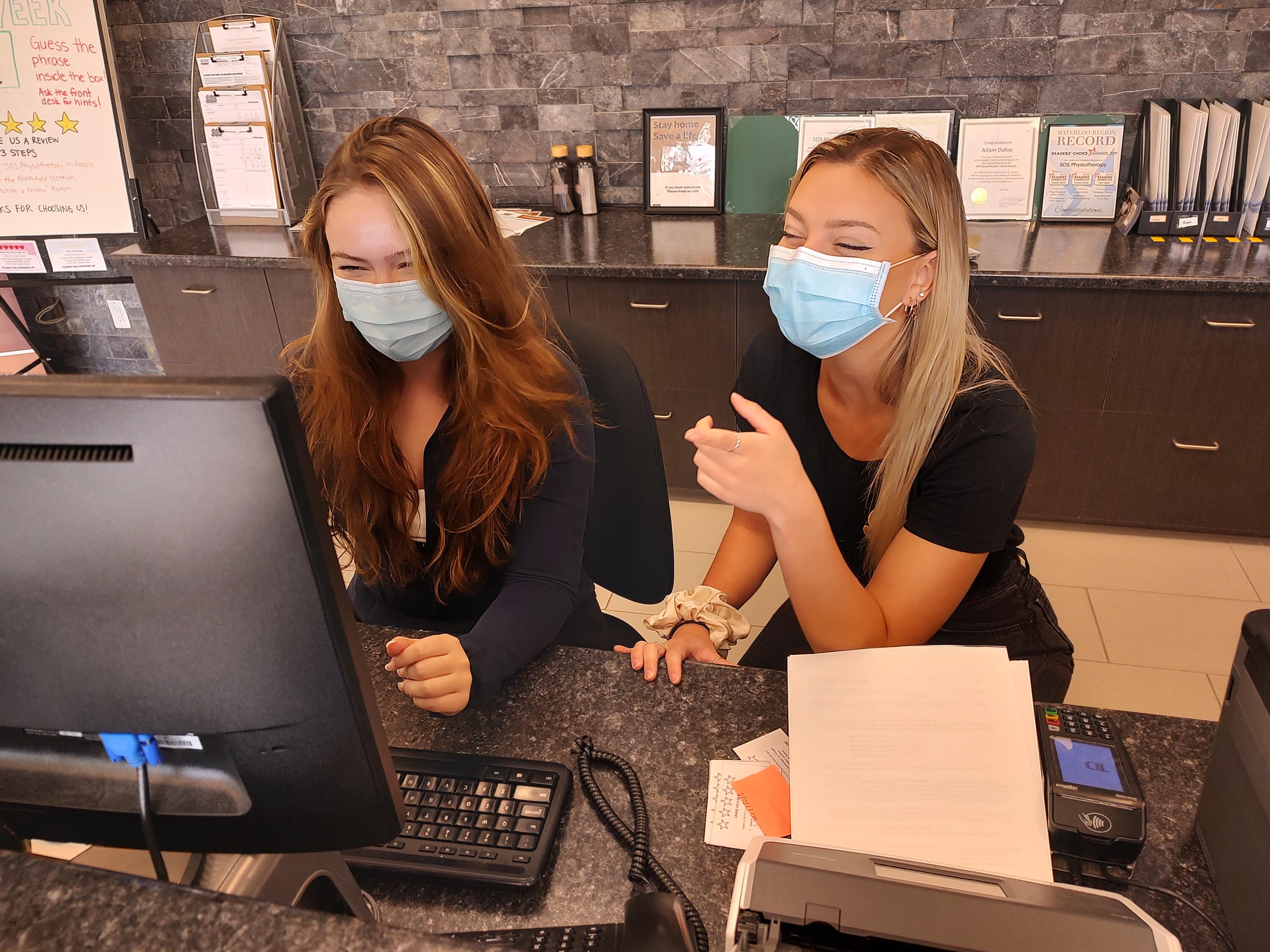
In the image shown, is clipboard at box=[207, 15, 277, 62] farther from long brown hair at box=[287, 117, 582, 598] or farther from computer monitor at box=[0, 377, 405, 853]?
computer monitor at box=[0, 377, 405, 853]

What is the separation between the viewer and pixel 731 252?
8.36ft

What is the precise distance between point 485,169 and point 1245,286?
239 cm

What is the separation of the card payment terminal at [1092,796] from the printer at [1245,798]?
6cm

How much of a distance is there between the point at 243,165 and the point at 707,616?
2.67 m

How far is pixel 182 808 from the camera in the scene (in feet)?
1.90

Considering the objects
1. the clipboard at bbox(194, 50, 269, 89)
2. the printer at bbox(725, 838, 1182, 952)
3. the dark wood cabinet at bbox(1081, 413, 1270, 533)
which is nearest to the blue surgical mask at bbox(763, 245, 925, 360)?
the printer at bbox(725, 838, 1182, 952)

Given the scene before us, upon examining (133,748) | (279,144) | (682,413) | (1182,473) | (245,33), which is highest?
(245,33)

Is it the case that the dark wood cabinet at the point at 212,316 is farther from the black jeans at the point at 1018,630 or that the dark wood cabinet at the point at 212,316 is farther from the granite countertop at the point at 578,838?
the black jeans at the point at 1018,630

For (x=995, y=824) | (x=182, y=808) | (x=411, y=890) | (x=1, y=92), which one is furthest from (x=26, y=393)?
(x=1, y=92)

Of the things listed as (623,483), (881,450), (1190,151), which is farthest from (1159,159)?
(623,483)

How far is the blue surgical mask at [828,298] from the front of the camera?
1.35m

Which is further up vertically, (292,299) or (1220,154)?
(1220,154)

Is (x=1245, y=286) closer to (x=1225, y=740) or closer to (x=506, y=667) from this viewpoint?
(x=1225, y=740)

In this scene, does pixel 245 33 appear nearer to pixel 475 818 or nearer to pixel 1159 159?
pixel 1159 159
